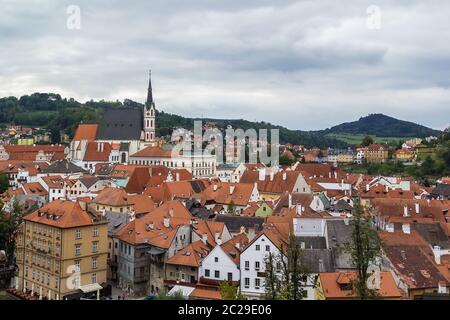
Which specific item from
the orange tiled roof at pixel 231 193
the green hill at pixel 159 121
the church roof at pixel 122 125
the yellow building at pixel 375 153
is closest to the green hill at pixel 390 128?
the green hill at pixel 159 121

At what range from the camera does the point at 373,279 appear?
11.2 metres

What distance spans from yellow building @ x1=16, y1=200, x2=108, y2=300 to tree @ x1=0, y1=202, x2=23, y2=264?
2477 mm

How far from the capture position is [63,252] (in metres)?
18.9

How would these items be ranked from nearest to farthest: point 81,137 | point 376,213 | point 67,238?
→ point 67,238 → point 376,213 → point 81,137

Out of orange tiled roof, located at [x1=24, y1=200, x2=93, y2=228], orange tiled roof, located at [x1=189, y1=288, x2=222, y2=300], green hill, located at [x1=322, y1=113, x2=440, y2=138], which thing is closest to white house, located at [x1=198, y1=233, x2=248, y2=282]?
orange tiled roof, located at [x1=189, y1=288, x2=222, y2=300]

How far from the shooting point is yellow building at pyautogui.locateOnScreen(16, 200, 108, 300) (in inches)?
750

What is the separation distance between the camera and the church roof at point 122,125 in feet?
223

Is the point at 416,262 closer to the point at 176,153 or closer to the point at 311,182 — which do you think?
the point at 311,182

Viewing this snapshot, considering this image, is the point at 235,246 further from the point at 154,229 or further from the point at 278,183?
the point at 278,183

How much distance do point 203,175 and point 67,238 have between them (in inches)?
1420

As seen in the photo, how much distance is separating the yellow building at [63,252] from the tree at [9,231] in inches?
97.5

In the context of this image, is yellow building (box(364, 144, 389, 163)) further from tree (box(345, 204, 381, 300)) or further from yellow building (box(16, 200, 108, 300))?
tree (box(345, 204, 381, 300))

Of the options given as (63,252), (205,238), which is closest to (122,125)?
(205,238)
